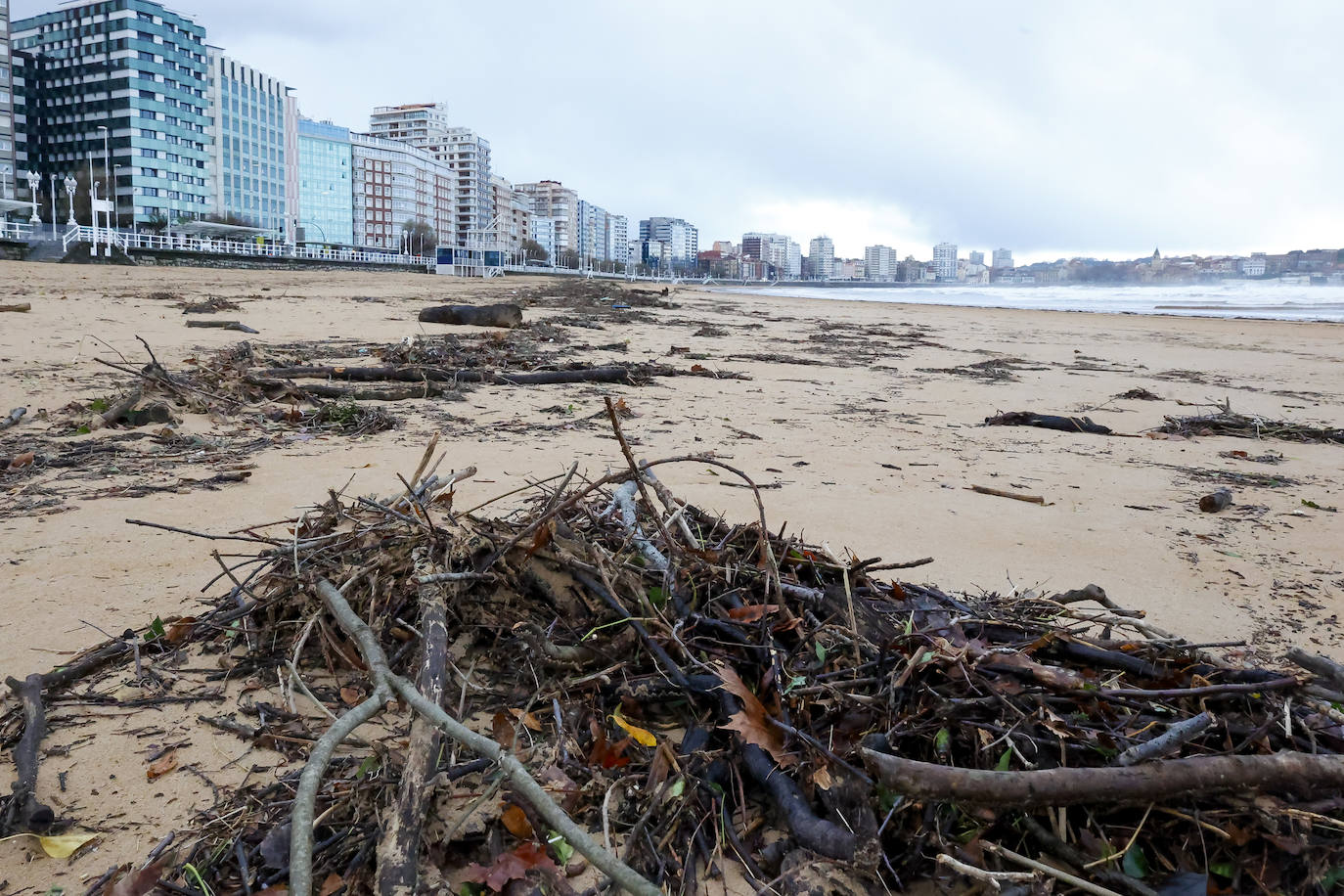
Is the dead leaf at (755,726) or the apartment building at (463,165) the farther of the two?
the apartment building at (463,165)

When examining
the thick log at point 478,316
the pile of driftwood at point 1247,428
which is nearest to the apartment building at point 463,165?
the thick log at point 478,316

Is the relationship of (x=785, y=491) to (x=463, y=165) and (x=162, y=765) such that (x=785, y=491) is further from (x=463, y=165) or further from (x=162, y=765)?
(x=463, y=165)

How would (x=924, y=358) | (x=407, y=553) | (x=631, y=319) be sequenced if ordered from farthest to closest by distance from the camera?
(x=631, y=319), (x=924, y=358), (x=407, y=553)

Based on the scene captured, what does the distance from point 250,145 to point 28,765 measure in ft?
360

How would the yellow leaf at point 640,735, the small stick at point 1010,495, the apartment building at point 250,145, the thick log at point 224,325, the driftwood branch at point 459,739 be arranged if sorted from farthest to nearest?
the apartment building at point 250,145 → the thick log at point 224,325 → the small stick at point 1010,495 → the yellow leaf at point 640,735 → the driftwood branch at point 459,739

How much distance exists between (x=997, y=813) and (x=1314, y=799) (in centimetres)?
60

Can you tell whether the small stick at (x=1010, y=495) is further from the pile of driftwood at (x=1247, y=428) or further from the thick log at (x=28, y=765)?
the thick log at (x=28, y=765)

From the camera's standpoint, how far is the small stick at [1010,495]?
4.61 metres

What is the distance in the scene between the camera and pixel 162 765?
184cm

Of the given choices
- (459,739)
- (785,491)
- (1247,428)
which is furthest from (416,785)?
(1247,428)

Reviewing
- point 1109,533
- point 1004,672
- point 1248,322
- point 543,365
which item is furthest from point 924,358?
point 1248,322

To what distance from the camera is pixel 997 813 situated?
5.04 ft

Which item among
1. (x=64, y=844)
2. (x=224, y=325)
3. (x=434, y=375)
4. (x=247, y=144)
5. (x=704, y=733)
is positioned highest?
(x=247, y=144)

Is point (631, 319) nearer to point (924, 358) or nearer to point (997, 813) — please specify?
point (924, 358)
